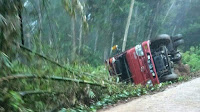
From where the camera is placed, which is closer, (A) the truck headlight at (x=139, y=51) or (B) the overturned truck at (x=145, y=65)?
(B) the overturned truck at (x=145, y=65)

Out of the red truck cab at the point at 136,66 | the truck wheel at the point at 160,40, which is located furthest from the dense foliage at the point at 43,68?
the truck wheel at the point at 160,40

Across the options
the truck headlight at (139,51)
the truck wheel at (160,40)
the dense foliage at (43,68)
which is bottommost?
the dense foliage at (43,68)

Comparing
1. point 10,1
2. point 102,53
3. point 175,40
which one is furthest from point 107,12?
A: point 10,1

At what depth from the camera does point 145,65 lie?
29.7 ft

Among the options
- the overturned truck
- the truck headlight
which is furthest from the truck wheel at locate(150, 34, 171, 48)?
the truck headlight

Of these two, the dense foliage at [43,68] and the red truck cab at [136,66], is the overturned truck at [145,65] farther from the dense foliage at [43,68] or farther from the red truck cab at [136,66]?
the dense foliage at [43,68]

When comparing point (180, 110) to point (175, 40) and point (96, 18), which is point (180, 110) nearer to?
point (175, 40)

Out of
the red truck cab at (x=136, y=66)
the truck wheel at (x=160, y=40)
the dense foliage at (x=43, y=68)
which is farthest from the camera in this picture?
the truck wheel at (x=160, y=40)

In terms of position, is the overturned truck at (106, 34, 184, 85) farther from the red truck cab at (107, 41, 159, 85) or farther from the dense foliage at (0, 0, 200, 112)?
the dense foliage at (0, 0, 200, 112)

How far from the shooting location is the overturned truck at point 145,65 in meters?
8.97

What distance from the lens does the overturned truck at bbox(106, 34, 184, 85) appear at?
29.4 ft

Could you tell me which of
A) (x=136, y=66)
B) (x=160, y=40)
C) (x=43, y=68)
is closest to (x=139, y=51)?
(x=136, y=66)

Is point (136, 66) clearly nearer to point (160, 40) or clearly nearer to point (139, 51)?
point (139, 51)

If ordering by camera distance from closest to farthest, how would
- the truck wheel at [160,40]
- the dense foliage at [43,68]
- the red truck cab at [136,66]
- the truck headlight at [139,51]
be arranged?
the dense foliage at [43,68]
the red truck cab at [136,66]
the truck headlight at [139,51]
the truck wheel at [160,40]
